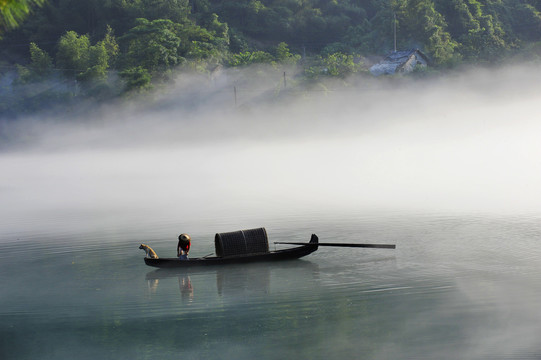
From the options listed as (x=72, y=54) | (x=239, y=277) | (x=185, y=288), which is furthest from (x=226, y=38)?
(x=185, y=288)

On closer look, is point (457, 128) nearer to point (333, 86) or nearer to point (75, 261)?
point (333, 86)

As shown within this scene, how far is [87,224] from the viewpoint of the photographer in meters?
26.0

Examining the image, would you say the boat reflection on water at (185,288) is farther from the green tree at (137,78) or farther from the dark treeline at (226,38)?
the dark treeline at (226,38)

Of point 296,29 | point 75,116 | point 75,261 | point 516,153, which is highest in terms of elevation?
point 296,29

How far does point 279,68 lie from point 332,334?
62.4 meters

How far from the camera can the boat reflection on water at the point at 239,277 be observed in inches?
612

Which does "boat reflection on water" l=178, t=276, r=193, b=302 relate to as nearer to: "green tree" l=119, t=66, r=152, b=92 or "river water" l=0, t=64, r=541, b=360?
"river water" l=0, t=64, r=541, b=360

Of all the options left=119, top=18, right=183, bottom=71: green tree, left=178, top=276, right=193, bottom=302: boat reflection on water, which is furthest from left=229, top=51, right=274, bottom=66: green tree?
left=178, top=276, right=193, bottom=302: boat reflection on water

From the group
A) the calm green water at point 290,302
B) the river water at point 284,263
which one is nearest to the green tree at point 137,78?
the river water at point 284,263

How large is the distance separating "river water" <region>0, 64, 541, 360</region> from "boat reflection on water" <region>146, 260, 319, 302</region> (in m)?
0.06

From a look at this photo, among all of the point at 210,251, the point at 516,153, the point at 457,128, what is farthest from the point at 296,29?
the point at 210,251

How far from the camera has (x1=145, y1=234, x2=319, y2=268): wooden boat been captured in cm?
1734

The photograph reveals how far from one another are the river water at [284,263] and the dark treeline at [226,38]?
17.8 metres

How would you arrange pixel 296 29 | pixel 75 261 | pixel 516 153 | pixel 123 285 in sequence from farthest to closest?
pixel 296 29
pixel 516 153
pixel 75 261
pixel 123 285
